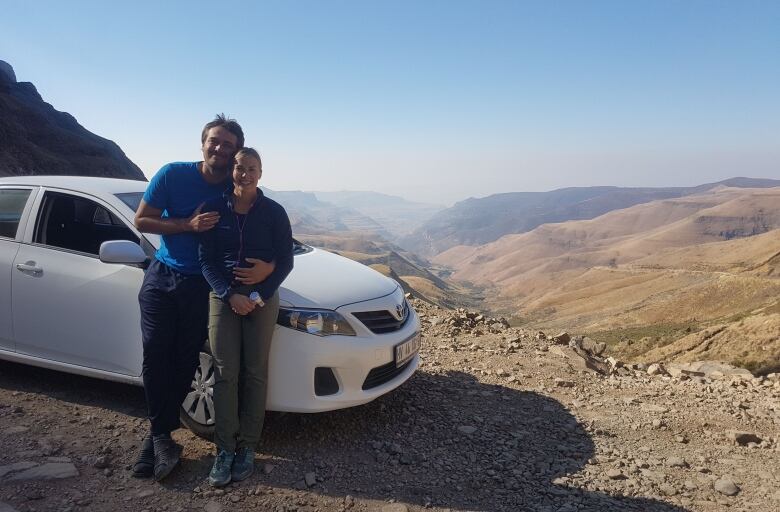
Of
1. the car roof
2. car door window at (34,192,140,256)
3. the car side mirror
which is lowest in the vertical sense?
the car side mirror

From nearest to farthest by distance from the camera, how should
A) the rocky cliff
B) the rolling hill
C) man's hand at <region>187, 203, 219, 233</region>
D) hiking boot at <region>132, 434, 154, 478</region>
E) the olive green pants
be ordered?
man's hand at <region>187, 203, 219, 233</region> → the olive green pants → hiking boot at <region>132, 434, 154, 478</region> → the rocky cliff → the rolling hill

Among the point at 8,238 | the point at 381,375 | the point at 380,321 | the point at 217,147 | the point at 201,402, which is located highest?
the point at 217,147

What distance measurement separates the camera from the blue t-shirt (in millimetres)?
3154

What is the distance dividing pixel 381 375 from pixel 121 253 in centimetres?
193

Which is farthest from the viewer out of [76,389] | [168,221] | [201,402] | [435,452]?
[76,389]

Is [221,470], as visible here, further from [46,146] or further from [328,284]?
[46,146]

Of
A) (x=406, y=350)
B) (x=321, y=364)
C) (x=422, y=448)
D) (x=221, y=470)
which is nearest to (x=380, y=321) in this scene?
(x=406, y=350)

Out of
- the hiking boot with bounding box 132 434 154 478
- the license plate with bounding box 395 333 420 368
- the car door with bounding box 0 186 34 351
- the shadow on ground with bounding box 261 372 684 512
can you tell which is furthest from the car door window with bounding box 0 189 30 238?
the license plate with bounding box 395 333 420 368

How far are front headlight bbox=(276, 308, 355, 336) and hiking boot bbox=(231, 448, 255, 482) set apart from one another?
84cm

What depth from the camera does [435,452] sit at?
12.7ft

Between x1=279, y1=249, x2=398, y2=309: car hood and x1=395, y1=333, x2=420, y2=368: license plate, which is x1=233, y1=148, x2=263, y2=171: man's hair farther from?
x1=395, y1=333, x2=420, y2=368: license plate

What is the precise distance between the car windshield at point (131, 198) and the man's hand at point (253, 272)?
138 cm

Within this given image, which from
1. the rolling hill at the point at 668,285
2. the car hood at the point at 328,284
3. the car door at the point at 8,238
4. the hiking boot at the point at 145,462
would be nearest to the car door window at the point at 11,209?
the car door at the point at 8,238

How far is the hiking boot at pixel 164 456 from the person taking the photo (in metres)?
3.19
